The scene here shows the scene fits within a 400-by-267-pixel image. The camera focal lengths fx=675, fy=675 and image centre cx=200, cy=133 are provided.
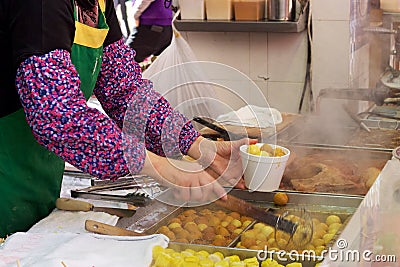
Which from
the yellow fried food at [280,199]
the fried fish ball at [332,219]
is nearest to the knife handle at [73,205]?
the yellow fried food at [280,199]

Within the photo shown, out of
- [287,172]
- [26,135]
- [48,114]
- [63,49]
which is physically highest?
[63,49]

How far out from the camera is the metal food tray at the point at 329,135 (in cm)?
284

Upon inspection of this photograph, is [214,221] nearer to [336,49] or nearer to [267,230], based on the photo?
[267,230]

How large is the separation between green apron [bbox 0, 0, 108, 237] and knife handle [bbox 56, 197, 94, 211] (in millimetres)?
73

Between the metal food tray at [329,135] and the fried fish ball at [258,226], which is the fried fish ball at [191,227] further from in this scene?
the metal food tray at [329,135]

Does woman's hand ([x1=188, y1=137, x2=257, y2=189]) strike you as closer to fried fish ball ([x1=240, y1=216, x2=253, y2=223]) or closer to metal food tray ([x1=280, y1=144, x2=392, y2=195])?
fried fish ball ([x1=240, y1=216, x2=253, y2=223])

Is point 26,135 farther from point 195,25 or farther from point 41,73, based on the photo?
point 195,25

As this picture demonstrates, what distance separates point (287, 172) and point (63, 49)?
1038 mm

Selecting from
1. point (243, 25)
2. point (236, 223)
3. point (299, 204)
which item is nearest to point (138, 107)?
point (236, 223)

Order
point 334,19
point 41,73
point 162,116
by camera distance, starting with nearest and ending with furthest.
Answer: point 41,73 → point 162,116 → point 334,19

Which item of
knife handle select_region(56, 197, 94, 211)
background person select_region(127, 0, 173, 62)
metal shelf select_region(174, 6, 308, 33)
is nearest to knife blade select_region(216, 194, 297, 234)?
knife handle select_region(56, 197, 94, 211)

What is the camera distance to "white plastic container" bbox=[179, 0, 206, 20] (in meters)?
3.97

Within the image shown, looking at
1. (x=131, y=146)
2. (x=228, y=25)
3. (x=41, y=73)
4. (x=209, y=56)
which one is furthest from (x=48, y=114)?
(x=209, y=56)

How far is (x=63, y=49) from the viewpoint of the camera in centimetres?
175
